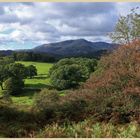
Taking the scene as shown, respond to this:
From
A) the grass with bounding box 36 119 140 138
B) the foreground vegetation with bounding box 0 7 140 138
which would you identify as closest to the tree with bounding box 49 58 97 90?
the foreground vegetation with bounding box 0 7 140 138

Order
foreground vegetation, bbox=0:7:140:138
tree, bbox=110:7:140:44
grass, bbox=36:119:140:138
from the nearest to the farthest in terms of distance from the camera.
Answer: grass, bbox=36:119:140:138
foreground vegetation, bbox=0:7:140:138
tree, bbox=110:7:140:44

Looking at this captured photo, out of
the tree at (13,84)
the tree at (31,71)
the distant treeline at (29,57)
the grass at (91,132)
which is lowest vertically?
the tree at (13,84)

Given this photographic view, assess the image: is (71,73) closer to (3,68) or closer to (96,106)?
(3,68)

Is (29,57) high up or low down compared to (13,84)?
up

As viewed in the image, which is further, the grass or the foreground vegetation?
the foreground vegetation

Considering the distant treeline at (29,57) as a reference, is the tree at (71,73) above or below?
below

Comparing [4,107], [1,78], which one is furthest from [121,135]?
[1,78]

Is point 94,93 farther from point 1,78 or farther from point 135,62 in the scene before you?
point 1,78

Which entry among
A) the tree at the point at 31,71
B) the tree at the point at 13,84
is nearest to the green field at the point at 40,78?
the tree at the point at 31,71

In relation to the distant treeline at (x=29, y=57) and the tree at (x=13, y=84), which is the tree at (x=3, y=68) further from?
the distant treeline at (x=29, y=57)

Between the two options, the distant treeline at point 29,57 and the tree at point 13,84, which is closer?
the tree at point 13,84

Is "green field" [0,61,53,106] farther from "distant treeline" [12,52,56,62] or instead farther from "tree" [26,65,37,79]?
"distant treeline" [12,52,56,62]

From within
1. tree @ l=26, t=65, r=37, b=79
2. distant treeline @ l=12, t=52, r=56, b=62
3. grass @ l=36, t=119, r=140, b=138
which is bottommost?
grass @ l=36, t=119, r=140, b=138

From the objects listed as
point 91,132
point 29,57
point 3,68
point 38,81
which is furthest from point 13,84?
point 91,132
